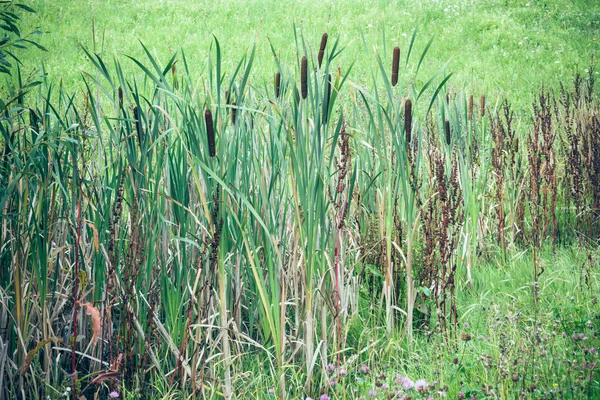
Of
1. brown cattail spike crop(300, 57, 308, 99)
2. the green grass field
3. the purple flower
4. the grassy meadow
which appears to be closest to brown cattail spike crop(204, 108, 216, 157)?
the grassy meadow

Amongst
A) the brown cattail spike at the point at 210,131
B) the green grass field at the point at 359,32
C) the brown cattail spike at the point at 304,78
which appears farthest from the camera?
the green grass field at the point at 359,32

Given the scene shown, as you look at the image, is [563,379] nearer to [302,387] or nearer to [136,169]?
[302,387]

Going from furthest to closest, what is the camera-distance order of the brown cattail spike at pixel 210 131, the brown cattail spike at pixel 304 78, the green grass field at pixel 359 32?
the green grass field at pixel 359 32 < the brown cattail spike at pixel 304 78 < the brown cattail spike at pixel 210 131

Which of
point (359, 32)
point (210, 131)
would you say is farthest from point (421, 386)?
point (359, 32)

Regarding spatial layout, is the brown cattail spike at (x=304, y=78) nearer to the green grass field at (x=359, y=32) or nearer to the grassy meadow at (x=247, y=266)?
the grassy meadow at (x=247, y=266)

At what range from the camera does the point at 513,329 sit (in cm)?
266

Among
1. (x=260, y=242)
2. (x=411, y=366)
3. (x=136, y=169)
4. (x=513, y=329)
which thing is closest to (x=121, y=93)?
(x=136, y=169)

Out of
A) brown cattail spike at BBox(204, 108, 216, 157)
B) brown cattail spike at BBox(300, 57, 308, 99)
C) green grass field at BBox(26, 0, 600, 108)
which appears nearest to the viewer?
brown cattail spike at BBox(204, 108, 216, 157)

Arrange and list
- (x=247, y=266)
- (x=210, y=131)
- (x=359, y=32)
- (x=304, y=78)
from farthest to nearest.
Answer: (x=359, y=32)
(x=247, y=266)
(x=304, y=78)
(x=210, y=131)

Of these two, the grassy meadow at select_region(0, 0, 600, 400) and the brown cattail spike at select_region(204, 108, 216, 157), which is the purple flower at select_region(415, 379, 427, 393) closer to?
the grassy meadow at select_region(0, 0, 600, 400)

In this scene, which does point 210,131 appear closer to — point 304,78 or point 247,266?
point 304,78

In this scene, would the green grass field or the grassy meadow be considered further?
the green grass field

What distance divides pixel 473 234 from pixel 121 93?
207 cm

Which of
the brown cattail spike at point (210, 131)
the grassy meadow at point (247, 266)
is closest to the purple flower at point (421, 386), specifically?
the grassy meadow at point (247, 266)
